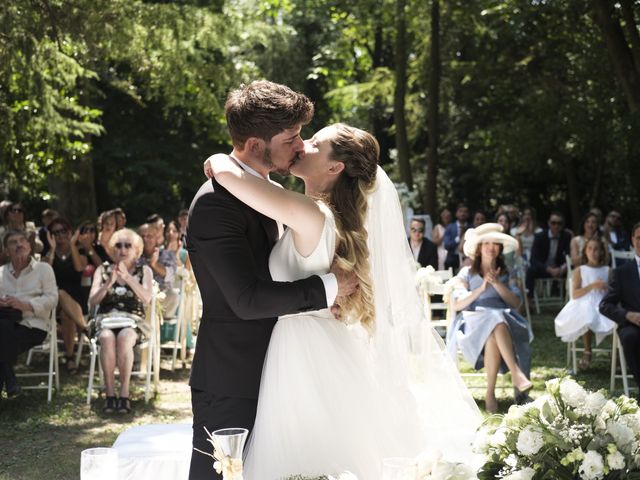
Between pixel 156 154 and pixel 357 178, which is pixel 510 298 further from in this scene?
pixel 156 154

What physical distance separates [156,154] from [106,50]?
33.7 feet

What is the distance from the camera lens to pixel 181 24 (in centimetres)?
1421

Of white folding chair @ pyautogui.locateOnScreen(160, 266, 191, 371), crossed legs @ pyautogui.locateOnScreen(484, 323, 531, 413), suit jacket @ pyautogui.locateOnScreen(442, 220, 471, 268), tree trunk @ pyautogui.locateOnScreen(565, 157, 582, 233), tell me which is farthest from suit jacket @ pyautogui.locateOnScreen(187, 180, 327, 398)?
tree trunk @ pyautogui.locateOnScreen(565, 157, 582, 233)

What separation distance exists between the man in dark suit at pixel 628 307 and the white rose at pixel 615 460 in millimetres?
6112

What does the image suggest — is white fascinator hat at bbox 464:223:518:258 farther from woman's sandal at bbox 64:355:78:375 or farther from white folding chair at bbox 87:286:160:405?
woman's sandal at bbox 64:355:78:375

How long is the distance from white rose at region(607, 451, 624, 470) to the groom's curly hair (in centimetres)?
142

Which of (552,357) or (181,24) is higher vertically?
(181,24)

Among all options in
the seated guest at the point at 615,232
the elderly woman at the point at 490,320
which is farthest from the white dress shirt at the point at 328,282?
the seated guest at the point at 615,232

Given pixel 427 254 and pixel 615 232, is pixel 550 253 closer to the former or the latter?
pixel 615 232

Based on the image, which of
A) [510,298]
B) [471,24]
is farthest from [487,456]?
[471,24]

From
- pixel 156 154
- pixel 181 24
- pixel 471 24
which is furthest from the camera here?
pixel 156 154

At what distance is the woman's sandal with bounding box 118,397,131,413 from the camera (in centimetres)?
804

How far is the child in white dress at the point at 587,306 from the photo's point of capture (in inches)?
380

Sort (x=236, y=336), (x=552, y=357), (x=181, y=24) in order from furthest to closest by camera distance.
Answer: (x=181, y=24) → (x=552, y=357) → (x=236, y=336)
